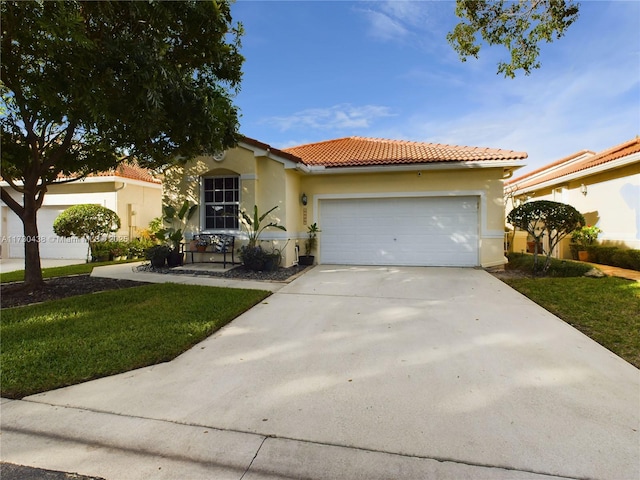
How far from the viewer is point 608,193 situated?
1107 cm

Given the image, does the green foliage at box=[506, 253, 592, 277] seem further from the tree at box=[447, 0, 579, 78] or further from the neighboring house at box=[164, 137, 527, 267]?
the tree at box=[447, 0, 579, 78]

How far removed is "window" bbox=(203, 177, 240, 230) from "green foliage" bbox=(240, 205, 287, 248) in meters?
0.53

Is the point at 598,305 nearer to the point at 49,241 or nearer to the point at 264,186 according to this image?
the point at 264,186

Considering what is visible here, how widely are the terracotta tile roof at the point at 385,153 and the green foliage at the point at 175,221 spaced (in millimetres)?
4381

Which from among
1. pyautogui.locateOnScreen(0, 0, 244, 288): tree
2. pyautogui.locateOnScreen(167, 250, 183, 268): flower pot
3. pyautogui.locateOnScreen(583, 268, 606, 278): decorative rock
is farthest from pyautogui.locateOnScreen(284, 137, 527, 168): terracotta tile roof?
pyautogui.locateOnScreen(167, 250, 183, 268): flower pot

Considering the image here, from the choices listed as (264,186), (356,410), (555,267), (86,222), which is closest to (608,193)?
(555,267)

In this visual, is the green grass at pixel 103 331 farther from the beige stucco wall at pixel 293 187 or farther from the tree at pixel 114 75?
the beige stucco wall at pixel 293 187

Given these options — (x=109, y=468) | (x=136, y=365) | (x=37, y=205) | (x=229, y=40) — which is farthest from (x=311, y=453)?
(x=37, y=205)

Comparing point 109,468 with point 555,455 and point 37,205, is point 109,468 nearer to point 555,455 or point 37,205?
point 555,455

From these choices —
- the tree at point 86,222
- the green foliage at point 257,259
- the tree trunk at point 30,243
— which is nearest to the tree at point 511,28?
the green foliage at point 257,259

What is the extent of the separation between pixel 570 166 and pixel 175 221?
19.0 m

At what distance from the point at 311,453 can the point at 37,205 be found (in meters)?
8.22

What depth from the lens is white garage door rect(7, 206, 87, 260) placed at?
15195 millimetres

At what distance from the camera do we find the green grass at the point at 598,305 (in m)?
4.36
